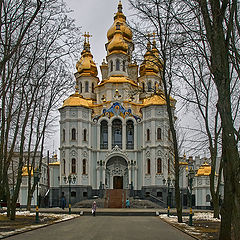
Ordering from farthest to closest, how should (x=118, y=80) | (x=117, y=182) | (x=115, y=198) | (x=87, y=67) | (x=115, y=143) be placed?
1. (x=87, y=67)
2. (x=118, y=80)
3. (x=115, y=143)
4. (x=117, y=182)
5. (x=115, y=198)

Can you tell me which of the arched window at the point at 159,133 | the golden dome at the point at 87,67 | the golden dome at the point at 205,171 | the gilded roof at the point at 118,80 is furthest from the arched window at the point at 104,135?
the golden dome at the point at 205,171

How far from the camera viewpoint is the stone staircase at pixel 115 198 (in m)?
45.4

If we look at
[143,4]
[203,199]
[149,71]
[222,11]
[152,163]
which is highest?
[149,71]

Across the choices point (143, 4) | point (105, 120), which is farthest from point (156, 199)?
point (143, 4)

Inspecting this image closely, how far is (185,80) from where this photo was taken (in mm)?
23734

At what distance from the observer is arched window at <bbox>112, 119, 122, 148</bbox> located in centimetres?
5278

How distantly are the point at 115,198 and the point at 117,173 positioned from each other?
5.47 m

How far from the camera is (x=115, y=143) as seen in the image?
174ft

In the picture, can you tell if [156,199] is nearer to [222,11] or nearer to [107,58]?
[107,58]

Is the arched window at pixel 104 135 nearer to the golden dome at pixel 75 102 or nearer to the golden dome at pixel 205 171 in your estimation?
the golden dome at pixel 75 102

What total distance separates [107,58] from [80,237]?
43476mm

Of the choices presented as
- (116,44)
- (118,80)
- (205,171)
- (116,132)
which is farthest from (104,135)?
(205,171)

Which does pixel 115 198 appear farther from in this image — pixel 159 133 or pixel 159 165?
pixel 159 133

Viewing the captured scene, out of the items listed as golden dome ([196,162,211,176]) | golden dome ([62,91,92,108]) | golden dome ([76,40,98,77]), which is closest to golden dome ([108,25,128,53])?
golden dome ([76,40,98,77])
